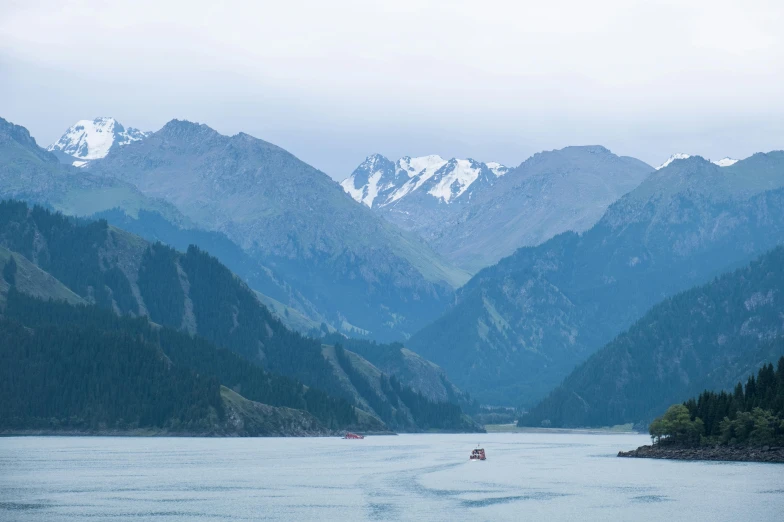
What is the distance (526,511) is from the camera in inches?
6476

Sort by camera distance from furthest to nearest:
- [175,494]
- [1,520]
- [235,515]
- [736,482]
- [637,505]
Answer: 1. [736,482]
2. [175,494]
3. [637,505]
4. [235,515]
5. [1,520]

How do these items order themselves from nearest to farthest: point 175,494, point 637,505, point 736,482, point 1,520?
point 1,520 < point 637,505 < point 175,494 < point 736,482

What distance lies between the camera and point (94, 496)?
176625 mm

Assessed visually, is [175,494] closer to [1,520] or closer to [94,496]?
[94,496]

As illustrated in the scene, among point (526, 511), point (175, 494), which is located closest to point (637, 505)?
point (526, 511)

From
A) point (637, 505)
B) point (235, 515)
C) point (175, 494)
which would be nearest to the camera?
point (235, 515)

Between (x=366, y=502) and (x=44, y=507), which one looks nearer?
(x=44, y=507)

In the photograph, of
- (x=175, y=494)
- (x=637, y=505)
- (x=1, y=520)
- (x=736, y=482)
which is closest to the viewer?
(x=1, y=520)

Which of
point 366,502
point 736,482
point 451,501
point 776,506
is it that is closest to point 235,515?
point 366,502

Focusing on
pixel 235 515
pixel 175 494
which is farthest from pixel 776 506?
pixel 175 494

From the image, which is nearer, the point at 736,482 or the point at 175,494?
the point at 175,494

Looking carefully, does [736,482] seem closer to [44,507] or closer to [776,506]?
[776,506]

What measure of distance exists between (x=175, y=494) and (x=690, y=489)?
258 feet

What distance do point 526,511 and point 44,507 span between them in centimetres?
6366
